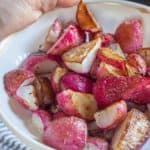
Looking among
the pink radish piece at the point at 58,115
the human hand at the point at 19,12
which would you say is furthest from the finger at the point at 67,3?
the pink radish piece at the point at 58,115

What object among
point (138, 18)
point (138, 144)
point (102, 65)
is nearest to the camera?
point (138, 144)

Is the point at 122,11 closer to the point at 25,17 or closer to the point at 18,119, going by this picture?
the point at 25,17

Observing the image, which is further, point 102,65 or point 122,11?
point 122,11

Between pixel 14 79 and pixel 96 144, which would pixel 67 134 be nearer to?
pixel 96 144

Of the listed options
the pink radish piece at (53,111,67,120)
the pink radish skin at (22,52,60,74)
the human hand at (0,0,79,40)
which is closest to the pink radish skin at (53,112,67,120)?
the pink radish piece at (53,111,67,120)

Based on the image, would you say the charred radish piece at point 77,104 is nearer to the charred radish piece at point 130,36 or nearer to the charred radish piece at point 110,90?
the charred radish piece at point 110,90

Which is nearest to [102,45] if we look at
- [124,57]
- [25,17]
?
[124,57]
